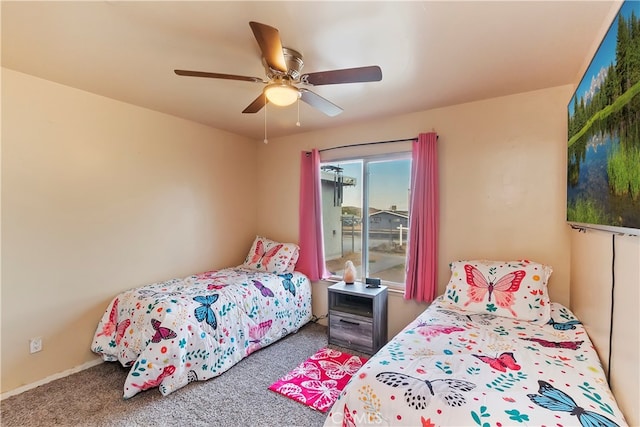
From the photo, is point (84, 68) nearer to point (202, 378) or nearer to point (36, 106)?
point (36, 106)

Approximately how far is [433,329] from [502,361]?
17.6 inches

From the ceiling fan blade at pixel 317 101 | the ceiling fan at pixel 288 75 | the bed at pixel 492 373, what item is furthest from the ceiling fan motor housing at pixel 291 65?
the bed at pixel 492 373

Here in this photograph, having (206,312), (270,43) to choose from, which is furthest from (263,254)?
(270,43)

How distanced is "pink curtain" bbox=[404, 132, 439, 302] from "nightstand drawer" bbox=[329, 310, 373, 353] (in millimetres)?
529

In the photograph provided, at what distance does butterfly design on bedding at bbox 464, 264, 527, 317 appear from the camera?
215 cm

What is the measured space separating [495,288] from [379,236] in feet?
4.38

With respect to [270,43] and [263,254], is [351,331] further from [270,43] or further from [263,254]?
[270,43]

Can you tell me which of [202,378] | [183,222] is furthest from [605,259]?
[183,222]

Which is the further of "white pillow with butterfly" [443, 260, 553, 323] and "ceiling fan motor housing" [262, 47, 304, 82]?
"white pillow with butterfly" [443, 260, 553, 323]

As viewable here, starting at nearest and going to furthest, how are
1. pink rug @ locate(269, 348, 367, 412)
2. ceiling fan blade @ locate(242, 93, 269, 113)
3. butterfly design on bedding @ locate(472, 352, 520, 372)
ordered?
butterfly design on bedding @ locate(472, 352, 520, 372)
ceiling fan blade @ locate(242, 93, 269, 113)
pink rug @ locate(269, 348, 367, 412)

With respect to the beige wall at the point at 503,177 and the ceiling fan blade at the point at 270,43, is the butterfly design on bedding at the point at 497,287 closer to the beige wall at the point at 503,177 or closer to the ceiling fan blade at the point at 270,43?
the beige wall at the point at 503,177

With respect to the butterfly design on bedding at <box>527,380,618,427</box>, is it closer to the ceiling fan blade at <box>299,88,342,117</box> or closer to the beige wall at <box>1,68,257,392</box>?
the ceiling fan blade at <box>299,88,342,117</box>

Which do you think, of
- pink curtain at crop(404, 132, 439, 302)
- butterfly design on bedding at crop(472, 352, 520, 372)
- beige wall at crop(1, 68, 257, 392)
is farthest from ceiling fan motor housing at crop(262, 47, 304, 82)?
butterfly design on bedding at crop(472, 352, 520, 372)

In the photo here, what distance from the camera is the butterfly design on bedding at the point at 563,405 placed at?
3.46 feet
